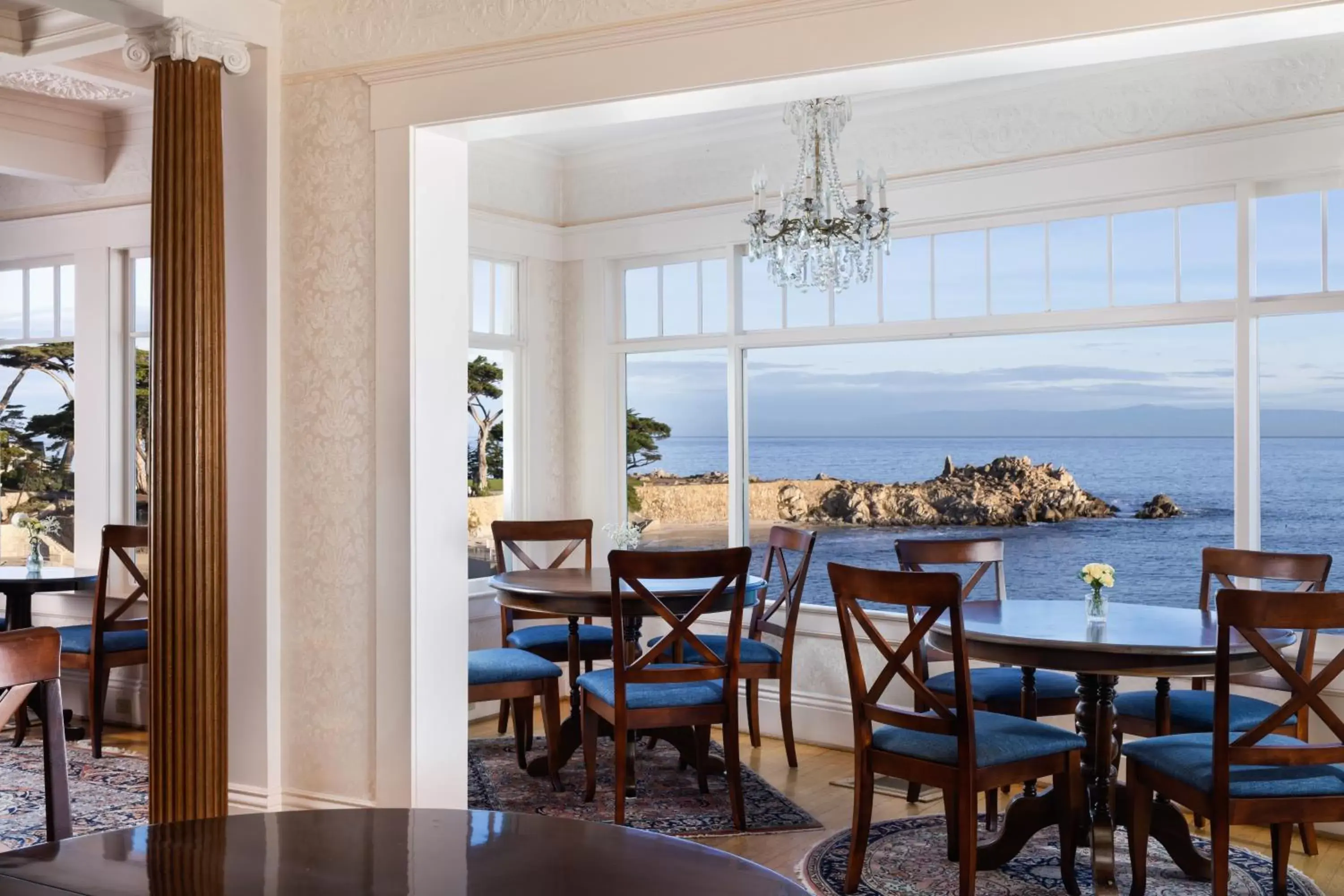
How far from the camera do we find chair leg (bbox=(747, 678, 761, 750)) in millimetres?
5371

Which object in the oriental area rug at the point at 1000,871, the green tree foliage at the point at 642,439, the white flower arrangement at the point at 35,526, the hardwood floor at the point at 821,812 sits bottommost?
the hardwood floor at the point at 821,812

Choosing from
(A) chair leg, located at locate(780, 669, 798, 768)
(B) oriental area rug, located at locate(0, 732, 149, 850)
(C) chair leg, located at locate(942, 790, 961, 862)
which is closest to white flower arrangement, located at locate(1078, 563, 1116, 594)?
(C) chair leg, located at locate(942, 790, 961, 862)

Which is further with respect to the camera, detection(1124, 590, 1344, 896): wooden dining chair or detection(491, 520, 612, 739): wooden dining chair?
detection(491, 520, 612, 739): wooden dining chair

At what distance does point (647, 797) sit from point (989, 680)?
4.74 ft

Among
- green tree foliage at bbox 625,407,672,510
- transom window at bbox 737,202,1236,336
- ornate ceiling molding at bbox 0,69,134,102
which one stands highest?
ornate ceiling molding at bbox 0,69,134,102

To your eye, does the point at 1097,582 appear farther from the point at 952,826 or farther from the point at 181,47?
the point at 181,47

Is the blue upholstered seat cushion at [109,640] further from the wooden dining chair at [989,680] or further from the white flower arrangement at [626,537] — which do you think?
the wooden dining chair at [989,680]

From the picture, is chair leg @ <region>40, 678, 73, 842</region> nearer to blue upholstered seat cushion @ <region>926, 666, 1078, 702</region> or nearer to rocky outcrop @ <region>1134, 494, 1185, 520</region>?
blue upholstered seat cushion @ <region>926, 666, 1078, 702</region>

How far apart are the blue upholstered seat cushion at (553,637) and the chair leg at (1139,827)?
8.42 feet

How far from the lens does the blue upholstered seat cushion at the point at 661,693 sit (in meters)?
4.45

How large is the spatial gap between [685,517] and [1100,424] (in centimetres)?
231

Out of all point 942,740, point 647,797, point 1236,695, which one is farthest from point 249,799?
point 1236,695

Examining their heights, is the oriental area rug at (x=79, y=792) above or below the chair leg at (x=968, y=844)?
below

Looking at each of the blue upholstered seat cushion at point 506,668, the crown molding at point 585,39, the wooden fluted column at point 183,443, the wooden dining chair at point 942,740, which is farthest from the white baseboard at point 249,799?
the crown molding at point 585,39
